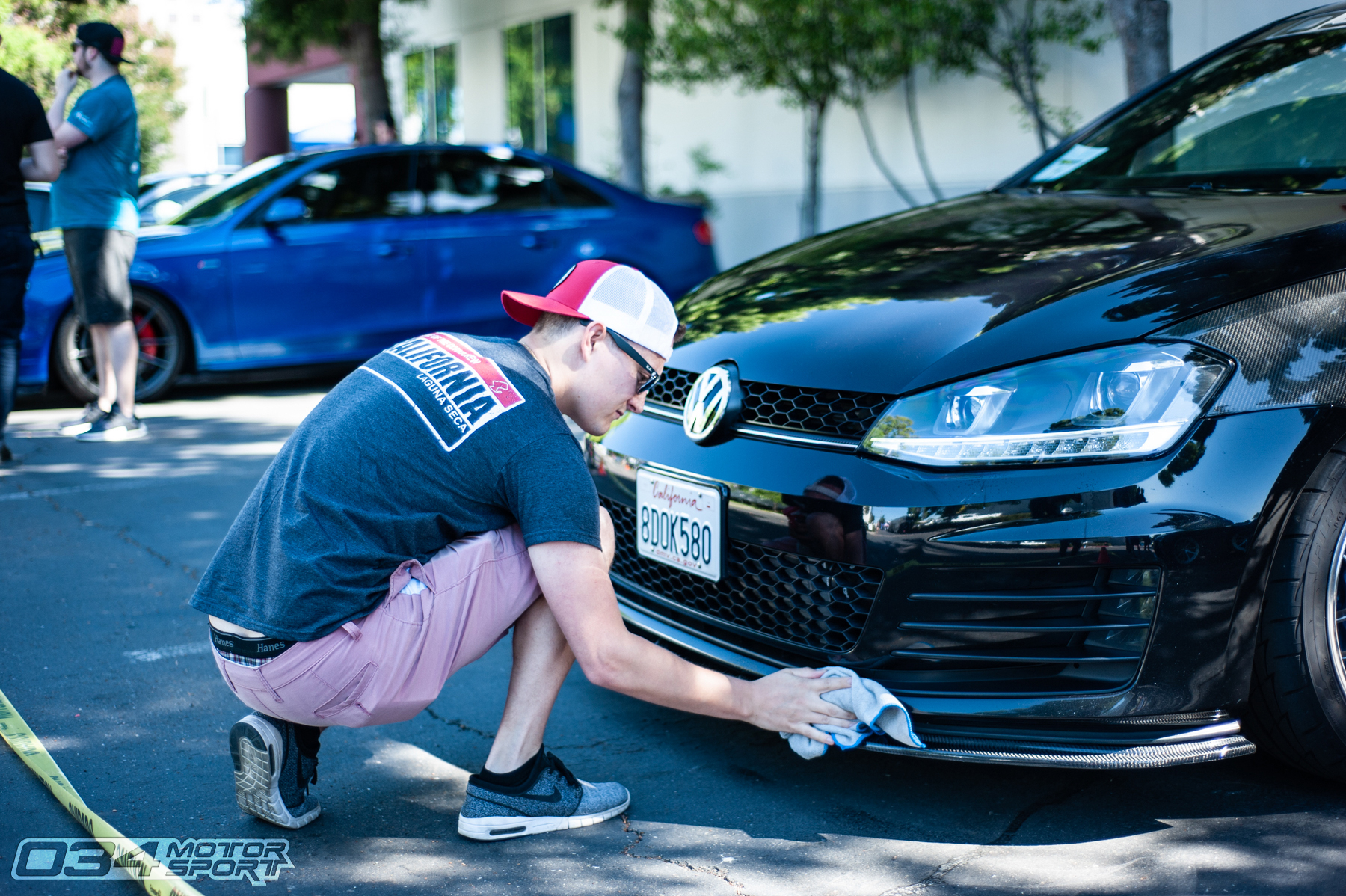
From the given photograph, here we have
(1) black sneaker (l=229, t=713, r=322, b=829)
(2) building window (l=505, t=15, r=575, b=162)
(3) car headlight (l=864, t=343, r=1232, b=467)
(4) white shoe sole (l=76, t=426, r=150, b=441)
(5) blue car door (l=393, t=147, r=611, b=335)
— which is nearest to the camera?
(3) car headlight (l=864, t=343, r=1232, b=467)

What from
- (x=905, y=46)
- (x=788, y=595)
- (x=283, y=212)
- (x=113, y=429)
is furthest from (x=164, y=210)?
(x=788, y=595)

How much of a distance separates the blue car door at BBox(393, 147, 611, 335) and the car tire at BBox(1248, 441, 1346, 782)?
224 inches

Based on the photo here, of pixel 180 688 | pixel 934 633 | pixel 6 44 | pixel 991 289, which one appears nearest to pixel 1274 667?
pixel 934 633

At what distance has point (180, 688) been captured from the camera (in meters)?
3.06

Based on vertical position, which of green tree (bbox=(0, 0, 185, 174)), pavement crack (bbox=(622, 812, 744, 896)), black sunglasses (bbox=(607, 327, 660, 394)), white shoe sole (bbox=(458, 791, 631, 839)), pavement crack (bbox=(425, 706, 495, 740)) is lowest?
pavement crack (bbox=(425, 706, 495, 740))

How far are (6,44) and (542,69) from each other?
758 centimetres

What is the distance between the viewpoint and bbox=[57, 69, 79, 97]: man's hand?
595 centimetres

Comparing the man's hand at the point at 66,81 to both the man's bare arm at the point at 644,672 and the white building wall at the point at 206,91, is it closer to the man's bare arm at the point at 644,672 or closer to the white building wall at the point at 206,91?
the man's bare arm at the point at 644,672

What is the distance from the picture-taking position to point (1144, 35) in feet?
20.5

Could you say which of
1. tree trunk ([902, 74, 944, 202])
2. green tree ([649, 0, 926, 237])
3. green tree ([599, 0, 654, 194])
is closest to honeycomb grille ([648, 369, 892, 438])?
green tree ([649, 0, 926, 237])

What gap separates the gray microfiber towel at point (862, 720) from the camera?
7.15 feet

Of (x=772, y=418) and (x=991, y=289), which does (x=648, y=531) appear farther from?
(x=991, y=289)

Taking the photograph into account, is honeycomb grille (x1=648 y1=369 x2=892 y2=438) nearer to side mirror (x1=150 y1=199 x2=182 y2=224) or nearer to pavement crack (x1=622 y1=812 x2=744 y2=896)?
pavement crack (x1=622 y1=812 x2=744 y2=896)

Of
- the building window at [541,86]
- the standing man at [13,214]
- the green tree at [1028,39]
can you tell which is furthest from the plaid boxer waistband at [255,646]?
the building window at [541,86]
